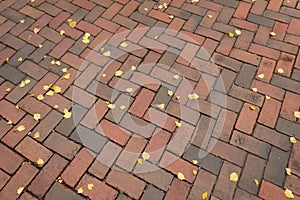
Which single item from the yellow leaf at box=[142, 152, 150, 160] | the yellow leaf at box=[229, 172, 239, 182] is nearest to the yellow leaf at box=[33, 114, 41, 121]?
the yellow leaf at box=[142, 152, 150, 160]

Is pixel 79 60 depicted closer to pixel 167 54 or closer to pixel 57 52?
pixel 57 52

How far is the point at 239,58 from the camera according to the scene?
10.2 ft

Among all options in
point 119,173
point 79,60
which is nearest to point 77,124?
point 119,173

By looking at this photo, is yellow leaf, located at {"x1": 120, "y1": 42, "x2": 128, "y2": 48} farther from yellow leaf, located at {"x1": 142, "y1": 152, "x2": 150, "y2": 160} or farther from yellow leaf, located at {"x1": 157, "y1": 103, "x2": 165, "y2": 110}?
yellow leaf, located at {"x1": 142, "y1": 152, "x2": 150, "y2": 160}

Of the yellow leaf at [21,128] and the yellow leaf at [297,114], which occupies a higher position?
the yellow leaf at [297,114]

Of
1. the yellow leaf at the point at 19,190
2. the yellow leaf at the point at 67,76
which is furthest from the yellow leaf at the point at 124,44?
the yellow leaf at the point at 19,190

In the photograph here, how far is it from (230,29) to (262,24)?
1.26ft

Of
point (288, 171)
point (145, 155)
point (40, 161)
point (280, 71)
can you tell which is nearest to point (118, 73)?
point (145, 155)

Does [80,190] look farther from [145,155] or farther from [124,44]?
[124,44]

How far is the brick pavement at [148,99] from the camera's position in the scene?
7.68 ft

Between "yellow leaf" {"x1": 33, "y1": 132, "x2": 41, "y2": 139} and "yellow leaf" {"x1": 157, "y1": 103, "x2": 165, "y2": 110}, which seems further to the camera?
"yellow leaf" {"x1": 157, "y1": 103, "x2": 165, "y2": 110}

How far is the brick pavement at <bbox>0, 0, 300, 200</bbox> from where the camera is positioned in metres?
2.34

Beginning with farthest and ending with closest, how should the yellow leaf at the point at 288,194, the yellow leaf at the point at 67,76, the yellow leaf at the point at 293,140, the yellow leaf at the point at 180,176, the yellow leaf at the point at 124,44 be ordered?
the yellow leaf at the point at 124,44 → the yellow leaf at the point at 67,76 → the yellow leaf at the point at 293,140 → the yellow leaf at the point at 180,176 → the yellow leaf at the point at 288,194

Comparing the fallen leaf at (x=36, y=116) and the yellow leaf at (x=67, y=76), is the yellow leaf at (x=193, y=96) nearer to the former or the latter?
the yellow leaf at (x=67, y=76)
